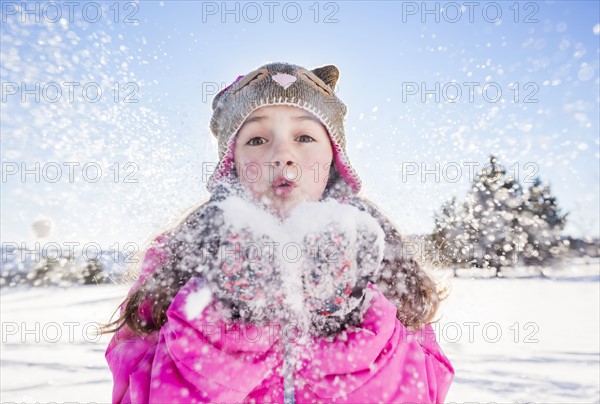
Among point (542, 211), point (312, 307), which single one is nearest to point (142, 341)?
point (312, 307)

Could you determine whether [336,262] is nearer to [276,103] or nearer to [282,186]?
[282,186]

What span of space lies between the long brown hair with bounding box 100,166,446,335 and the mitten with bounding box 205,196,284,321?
1.06 ft

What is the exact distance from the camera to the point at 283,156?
173 cm

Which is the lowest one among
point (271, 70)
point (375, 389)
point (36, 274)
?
point (36, 274)

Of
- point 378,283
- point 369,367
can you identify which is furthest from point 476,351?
point 369,367

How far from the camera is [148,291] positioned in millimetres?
1855

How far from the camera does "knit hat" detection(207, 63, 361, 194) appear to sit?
2078mm

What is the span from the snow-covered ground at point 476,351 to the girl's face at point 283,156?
3.66 ft

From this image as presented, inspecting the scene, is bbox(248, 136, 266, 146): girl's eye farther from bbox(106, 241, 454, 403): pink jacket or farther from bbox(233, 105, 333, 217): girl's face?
bbox(106, 241, 454, 403): pink jacket

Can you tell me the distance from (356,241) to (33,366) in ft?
15.2

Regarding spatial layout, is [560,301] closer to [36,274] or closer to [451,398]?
[451,398]

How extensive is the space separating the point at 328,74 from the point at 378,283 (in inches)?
54.4

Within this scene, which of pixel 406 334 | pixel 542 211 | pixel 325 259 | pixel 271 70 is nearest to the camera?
pixel 325 259

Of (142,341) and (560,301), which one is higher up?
(142,341)
